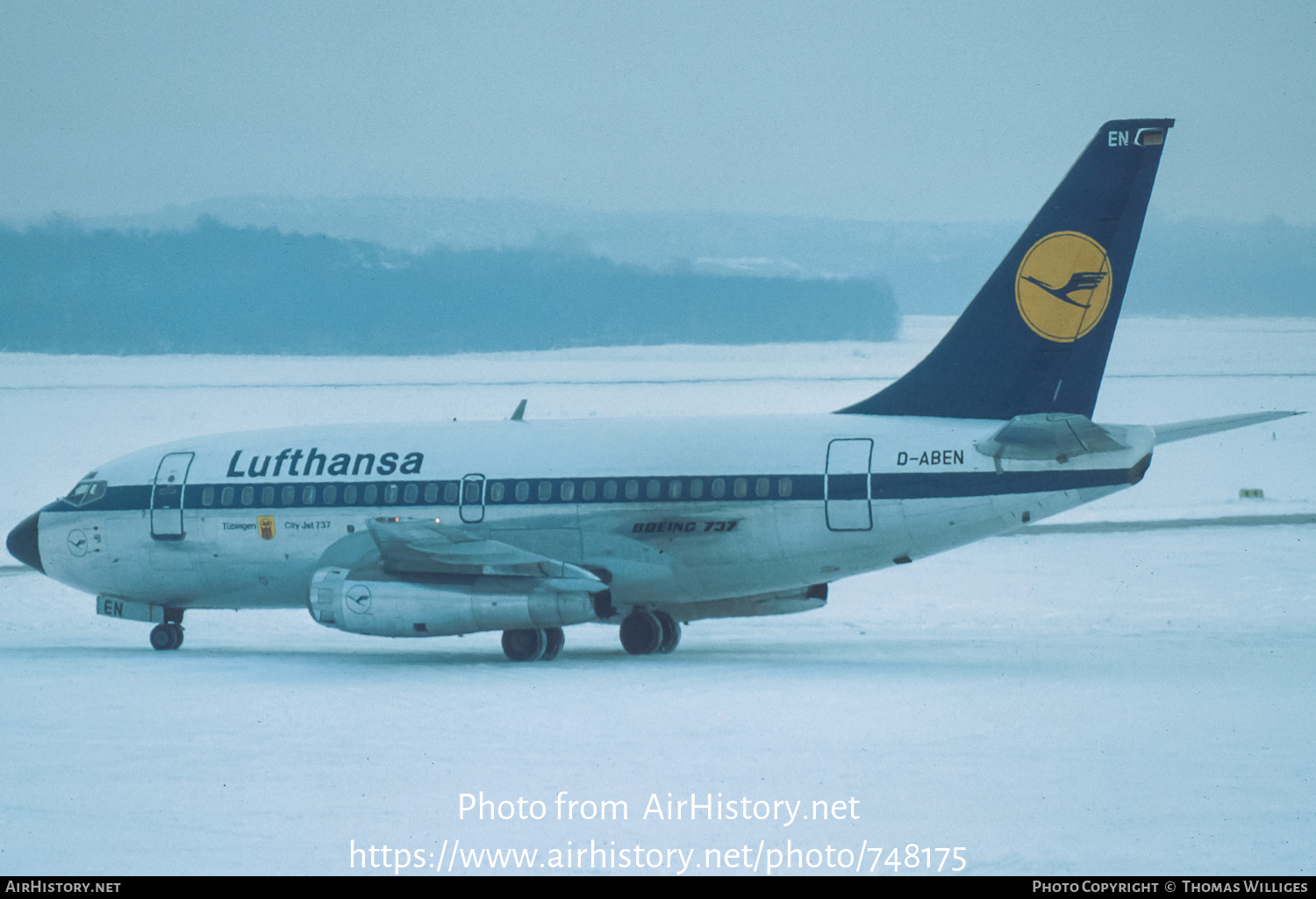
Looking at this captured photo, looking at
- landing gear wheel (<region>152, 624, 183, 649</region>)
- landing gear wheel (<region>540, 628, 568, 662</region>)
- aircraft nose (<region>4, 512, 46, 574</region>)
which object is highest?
aircraft nose (<region>4, 512, 46, 574</region>)

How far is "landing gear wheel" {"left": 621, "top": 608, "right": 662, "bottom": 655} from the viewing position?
2381 cm

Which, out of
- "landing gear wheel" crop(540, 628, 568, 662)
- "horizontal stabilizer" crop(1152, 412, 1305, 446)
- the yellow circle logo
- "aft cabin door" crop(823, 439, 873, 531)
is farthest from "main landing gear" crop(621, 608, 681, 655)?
"horizontal stabilizer" crop(1152, 412, 1305, 446)

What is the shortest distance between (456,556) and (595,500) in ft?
7.13

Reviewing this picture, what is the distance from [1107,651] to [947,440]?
3.69 metres

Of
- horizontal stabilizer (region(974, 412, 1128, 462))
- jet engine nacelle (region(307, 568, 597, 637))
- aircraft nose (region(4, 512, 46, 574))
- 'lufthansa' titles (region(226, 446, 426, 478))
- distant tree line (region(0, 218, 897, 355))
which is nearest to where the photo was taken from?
horizontal stabilizer (region(974, 412, 1128, 462))

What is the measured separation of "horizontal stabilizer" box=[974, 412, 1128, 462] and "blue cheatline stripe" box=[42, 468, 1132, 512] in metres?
0.30

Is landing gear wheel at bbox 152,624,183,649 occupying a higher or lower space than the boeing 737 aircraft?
lower

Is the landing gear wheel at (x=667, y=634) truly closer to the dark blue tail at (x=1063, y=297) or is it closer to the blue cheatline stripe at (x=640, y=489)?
the blue cheatline stripe at (x=640, y=489)

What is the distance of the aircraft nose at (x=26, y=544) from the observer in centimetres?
2631

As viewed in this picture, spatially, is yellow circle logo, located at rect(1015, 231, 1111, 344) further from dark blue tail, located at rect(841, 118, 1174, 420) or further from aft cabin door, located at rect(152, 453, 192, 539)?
aft cabin door, located at rect(152, 453, 192, 539)

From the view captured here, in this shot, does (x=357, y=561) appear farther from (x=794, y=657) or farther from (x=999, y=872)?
(x=999, y=872)

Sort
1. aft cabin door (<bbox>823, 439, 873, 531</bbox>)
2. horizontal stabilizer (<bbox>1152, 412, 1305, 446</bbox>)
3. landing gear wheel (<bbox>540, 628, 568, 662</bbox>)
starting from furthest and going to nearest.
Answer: landing gear wheel (<bbox>540, 628, 568, 662</bbox>), aft cabin door (<bbox>823, 439, 873, 531</bbox>), horizontal stabilizer (<bbox>1152, 412, 1305, 446</bbox>)

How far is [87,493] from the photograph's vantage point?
85.7ft

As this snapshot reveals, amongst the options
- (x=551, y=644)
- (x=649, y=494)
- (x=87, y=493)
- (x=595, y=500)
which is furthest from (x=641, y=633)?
(x=87, y=493)
